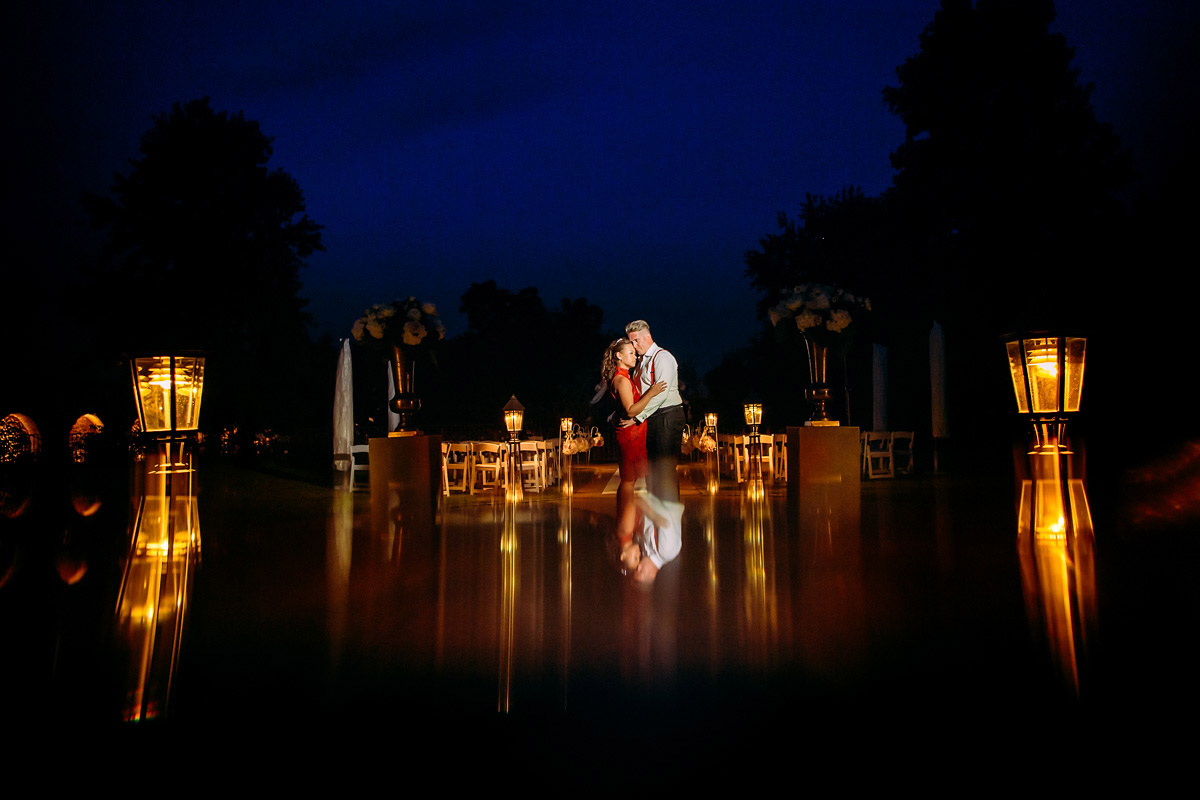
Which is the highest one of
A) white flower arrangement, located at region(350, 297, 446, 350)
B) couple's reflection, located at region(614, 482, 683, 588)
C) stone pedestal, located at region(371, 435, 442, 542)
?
white flower arrangement, located at region(350, 297, 446, 350)

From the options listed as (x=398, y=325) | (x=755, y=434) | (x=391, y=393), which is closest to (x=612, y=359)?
(x=398, y=325)

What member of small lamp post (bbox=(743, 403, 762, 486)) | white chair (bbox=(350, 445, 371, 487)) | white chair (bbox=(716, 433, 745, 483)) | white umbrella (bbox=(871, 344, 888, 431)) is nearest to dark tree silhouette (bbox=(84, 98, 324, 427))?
white chair (bbox=(350, 445, 371, 487))

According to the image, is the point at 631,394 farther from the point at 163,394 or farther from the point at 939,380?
the point at 939,380

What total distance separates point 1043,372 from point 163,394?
601cm

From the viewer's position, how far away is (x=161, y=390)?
5.19 meters

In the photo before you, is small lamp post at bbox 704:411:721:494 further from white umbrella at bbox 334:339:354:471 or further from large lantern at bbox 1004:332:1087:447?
white umbrella at bbox 334:339:354:471

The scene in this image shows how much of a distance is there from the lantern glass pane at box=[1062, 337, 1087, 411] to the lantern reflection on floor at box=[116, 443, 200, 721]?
219 inches

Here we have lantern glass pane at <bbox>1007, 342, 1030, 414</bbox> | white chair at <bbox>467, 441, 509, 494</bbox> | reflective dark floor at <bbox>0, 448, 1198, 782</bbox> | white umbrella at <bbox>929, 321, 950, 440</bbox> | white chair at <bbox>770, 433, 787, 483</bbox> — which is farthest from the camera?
white umbrella at <bbox>929, 321, 950, 440</bbox>

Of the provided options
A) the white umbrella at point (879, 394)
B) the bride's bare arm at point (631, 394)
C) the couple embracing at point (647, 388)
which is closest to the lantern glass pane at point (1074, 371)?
the couple embracing at point (647, 388)

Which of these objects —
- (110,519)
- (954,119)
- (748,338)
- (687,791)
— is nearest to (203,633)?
(687,791)

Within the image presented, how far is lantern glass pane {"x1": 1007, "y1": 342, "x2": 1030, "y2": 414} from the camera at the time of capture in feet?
18.2

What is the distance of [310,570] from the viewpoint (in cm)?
485

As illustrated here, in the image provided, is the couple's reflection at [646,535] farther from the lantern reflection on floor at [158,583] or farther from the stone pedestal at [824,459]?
the lantern reflection on floor at [158,583]

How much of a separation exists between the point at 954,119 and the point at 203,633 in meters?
21.3
